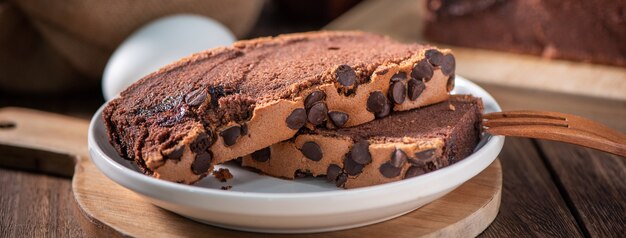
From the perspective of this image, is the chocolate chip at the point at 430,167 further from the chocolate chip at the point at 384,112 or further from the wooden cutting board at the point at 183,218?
the chocolate chip at the point at 384,112

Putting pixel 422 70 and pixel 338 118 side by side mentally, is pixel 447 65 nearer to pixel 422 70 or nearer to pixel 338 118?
pixel 422 70

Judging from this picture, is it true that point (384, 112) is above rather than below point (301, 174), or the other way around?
above

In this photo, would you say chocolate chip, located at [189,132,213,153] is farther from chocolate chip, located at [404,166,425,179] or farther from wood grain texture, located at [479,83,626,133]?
wood grain texture, located at [479,83,626,133]

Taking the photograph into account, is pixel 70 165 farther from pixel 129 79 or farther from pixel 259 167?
pixel 259 167

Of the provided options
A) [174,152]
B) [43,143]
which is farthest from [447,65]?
[43,143]

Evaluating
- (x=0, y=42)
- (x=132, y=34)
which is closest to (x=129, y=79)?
(x=132, y=34)

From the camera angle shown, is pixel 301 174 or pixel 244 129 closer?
pixel 244 129

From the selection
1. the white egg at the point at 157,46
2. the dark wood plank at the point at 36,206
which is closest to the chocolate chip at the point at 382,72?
Answer: the dark wood plank at the point at 36,206
